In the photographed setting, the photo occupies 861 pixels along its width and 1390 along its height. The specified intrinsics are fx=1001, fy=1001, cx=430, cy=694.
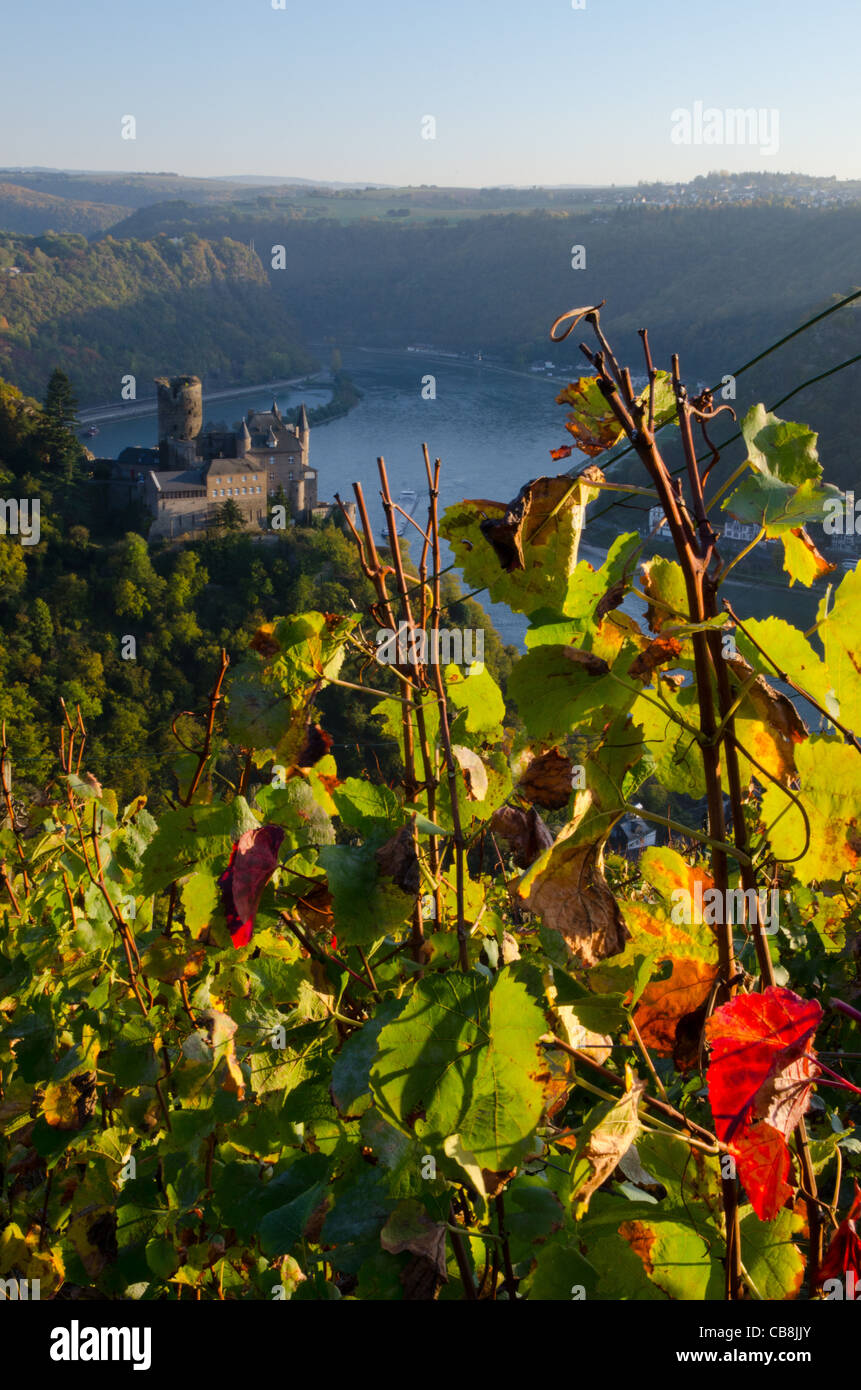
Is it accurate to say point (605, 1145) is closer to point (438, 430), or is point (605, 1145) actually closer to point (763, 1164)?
point (763, 1164)

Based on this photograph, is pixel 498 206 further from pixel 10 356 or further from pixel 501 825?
pixel 501 825

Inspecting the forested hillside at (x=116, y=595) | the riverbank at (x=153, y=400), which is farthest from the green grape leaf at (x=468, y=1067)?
the riverbank at (x=153, y=400)

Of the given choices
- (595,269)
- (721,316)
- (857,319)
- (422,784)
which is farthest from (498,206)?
(422,784)

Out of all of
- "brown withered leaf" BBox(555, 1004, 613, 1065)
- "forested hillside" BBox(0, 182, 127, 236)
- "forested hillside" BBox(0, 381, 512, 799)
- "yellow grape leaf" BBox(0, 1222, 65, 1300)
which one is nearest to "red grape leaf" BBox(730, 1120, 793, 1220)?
"brown withered leaf" BBox(555, 1004, 613, 1065)

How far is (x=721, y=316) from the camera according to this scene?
1512 inches

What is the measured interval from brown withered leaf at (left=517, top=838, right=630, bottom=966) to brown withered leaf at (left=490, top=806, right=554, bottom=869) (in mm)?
113

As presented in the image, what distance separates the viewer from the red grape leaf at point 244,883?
62 cm

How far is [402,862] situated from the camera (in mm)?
583

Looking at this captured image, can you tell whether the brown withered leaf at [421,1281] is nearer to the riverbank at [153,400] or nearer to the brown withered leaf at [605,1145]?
the brown withered leaf at [605,1145]

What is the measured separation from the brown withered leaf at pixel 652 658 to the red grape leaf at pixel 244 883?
25cm

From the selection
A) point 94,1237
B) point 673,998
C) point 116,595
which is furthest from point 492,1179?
point 116,595

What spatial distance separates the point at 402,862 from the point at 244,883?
11 cm

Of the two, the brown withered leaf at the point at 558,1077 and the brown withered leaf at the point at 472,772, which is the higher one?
the brown withered leaf at the point at 472,772
